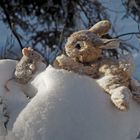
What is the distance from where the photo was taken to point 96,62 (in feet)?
3.70

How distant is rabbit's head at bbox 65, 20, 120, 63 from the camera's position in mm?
1121

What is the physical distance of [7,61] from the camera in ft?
3.72

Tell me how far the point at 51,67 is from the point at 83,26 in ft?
6.95

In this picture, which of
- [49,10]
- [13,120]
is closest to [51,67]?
[13,120]

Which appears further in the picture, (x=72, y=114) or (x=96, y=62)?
(x=96, y=62)

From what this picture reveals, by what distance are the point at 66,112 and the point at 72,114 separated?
0.01m

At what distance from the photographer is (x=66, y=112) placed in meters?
1.01

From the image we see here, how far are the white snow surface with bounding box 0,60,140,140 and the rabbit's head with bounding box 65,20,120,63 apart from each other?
0.06 meters

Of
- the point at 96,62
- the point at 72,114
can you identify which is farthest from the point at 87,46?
the point at 72,114

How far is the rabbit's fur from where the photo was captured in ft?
3.51

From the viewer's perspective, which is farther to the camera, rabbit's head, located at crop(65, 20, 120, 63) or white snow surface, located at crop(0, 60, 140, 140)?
rabbit's head, located at crop(65, 20, 120, 63)

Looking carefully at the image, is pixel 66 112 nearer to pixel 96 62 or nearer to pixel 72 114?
pixel 72 114

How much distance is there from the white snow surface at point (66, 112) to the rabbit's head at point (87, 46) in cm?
6

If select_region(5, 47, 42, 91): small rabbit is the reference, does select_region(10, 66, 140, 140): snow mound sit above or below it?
below
